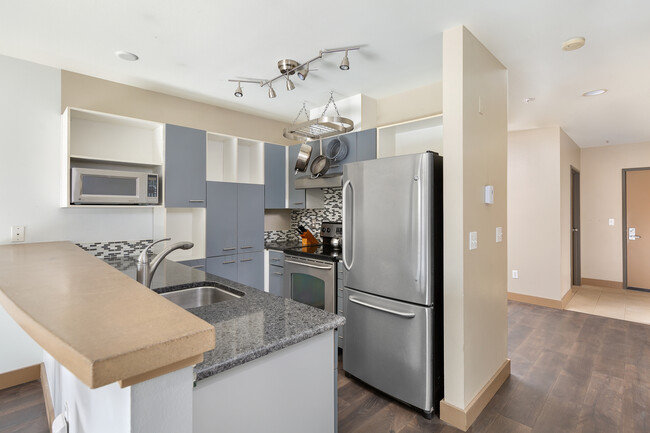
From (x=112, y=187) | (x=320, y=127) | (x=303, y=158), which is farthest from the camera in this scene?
(x=303, y=158)

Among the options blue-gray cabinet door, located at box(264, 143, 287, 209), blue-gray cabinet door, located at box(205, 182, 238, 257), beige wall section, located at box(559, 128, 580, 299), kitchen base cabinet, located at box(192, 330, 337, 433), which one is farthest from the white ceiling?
kitchen base cabinet, located at box(192, 330, 337, 433)

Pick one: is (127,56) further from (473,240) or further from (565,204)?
(565,204)

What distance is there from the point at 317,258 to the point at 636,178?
5639 millimetres

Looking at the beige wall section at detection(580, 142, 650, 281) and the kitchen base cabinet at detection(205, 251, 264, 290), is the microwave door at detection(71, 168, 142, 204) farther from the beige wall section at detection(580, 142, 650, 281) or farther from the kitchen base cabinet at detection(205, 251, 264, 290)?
the beige wall section at detection(580, 142, 650, 281)

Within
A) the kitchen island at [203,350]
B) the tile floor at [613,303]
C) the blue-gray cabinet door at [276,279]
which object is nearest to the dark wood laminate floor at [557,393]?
the tile floor at [613,303]

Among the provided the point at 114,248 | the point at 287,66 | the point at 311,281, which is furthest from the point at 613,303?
the point at 114,248

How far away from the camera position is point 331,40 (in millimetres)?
2205

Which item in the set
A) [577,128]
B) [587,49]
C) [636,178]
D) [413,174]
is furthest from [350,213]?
[636,178]

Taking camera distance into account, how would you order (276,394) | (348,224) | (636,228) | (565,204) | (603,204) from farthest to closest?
(603,204) → (636,228) → (565,204) → (348,224) → (276,394)

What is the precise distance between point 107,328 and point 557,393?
9.89ft

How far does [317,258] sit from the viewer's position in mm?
3000

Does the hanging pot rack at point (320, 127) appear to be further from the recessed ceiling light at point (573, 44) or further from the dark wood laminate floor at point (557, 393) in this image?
the dark wood laminate floor at point (557, 393)

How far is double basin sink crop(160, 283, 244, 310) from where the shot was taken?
5.80 feet

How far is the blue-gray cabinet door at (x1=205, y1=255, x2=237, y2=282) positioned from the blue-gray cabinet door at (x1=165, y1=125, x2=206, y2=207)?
22.9 inches
